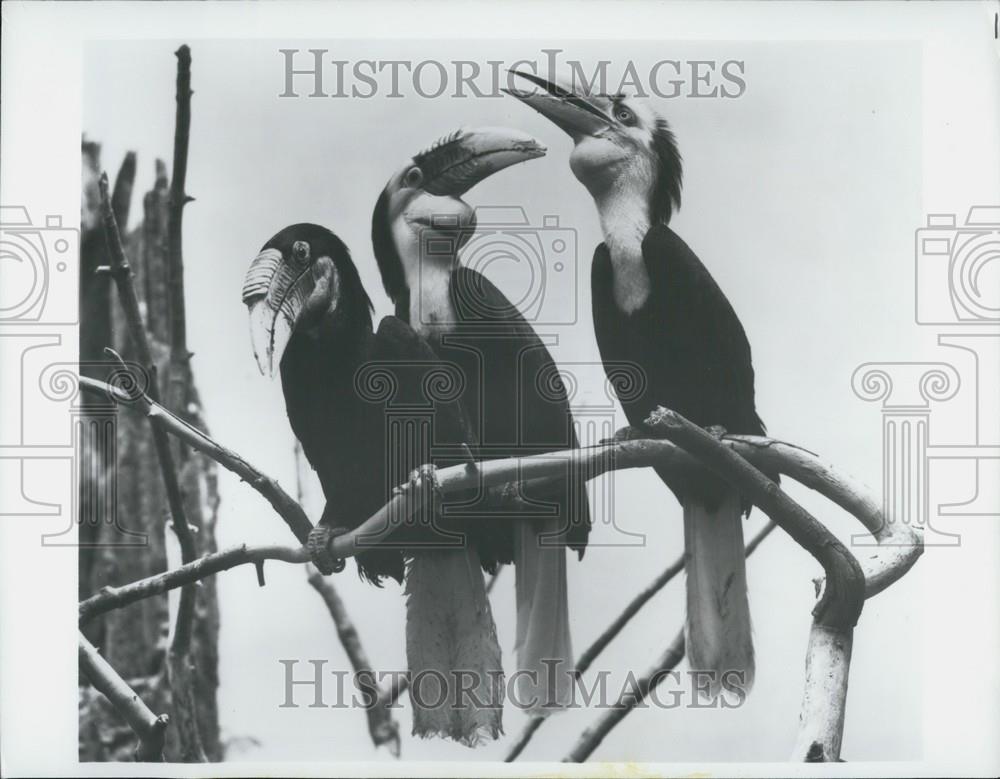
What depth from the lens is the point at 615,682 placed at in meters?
2.38

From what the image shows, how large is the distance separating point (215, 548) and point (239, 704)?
→ 339 mm

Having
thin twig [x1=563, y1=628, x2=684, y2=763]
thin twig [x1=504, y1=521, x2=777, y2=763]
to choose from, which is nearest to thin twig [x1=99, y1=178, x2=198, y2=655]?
thin twig [x1=504, y1=521, x2=777, y2=763]

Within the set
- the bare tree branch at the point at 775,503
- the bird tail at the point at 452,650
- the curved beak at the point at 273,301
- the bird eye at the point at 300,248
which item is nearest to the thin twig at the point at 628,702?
the bare tree branch at the point at 775,503

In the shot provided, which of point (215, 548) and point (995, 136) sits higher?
point (995, 136)

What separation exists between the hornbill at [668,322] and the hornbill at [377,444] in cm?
42

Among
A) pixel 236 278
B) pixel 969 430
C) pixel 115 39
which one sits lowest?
pixel 969 430

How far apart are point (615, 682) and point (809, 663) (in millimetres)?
418

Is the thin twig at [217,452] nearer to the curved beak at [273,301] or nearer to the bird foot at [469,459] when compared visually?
the curved beak at [273,301]

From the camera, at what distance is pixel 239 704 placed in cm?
240

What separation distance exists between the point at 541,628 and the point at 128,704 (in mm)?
914

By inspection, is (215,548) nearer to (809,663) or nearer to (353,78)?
(353,78)

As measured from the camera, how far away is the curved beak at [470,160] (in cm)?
242

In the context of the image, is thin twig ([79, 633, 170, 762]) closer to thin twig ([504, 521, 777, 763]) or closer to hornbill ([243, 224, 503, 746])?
hornbill ([243, 224, 503, 746])

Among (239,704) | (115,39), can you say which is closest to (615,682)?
(239,704)
